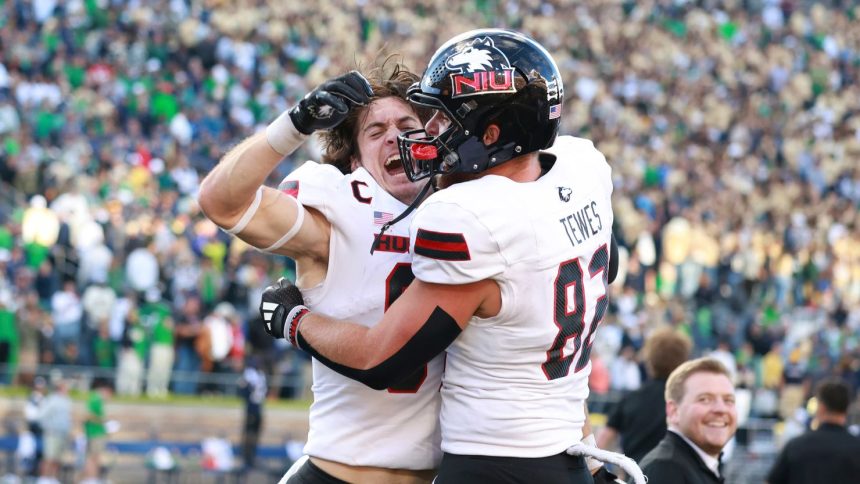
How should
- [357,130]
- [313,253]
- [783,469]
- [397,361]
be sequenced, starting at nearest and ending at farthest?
[397,361], [313,253], [357,130], [783,469]

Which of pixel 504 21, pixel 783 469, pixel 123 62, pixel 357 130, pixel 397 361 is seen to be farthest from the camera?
pixel 504 21

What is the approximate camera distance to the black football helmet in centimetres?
365

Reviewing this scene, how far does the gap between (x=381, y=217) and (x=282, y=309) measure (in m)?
0.40

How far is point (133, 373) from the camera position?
1459 cm

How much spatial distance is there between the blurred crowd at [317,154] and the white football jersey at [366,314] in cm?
1074

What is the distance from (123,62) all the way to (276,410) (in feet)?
22.1

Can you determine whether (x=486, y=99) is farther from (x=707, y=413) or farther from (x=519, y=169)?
(x=707, y=413)

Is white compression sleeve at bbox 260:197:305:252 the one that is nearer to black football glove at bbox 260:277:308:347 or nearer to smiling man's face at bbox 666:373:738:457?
black football glove at bbox 260:277:308:347

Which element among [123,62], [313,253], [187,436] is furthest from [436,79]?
[123,62]

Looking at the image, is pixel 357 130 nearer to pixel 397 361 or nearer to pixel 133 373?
pixel 397 361

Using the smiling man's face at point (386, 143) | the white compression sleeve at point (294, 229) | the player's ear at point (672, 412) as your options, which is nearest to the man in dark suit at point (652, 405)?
the player's ear at point (672, 412)

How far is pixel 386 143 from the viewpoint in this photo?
417cm

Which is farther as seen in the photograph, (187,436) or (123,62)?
(123,62)

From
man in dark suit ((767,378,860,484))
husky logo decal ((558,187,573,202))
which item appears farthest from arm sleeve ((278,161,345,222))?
man in dark suit ((767,378,860,484))
